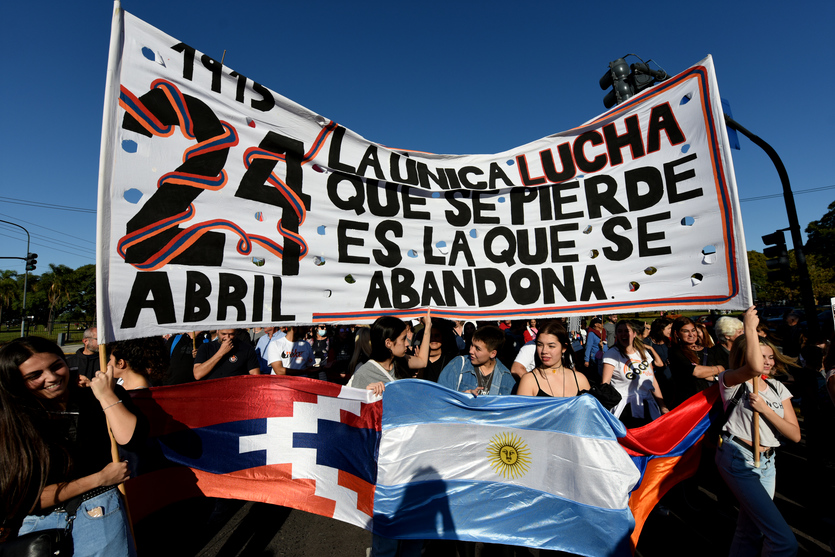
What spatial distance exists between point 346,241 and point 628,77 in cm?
608

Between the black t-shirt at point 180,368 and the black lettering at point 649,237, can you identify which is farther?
the black t-shirt at point 180,368

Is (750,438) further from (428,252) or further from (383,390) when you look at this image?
(428,252)

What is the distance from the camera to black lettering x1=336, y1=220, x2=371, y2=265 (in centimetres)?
357

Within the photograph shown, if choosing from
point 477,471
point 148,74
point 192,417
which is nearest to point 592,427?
point 477,471

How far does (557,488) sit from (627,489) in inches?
16.5

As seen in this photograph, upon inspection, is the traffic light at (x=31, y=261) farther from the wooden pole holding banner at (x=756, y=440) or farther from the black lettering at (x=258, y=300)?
the wooden pole holding banner at (x=756, y=440)

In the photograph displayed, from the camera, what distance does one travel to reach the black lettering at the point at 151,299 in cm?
258

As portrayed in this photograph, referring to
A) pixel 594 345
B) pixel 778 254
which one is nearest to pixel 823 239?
pixel 594 345

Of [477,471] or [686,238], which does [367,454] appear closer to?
[477,471]

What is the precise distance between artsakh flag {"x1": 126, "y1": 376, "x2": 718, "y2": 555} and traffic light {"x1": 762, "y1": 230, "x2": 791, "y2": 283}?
614cm

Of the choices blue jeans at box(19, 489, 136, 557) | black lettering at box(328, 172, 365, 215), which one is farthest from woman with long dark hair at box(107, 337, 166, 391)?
black lettering at box(328, 172, 365, 215)

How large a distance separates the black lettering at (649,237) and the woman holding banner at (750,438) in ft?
2.53

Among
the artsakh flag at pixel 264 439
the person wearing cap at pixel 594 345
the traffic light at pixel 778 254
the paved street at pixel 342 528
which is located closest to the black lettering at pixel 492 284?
the artsakh flag at pixel 264 439

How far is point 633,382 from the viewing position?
4383 millimetres
